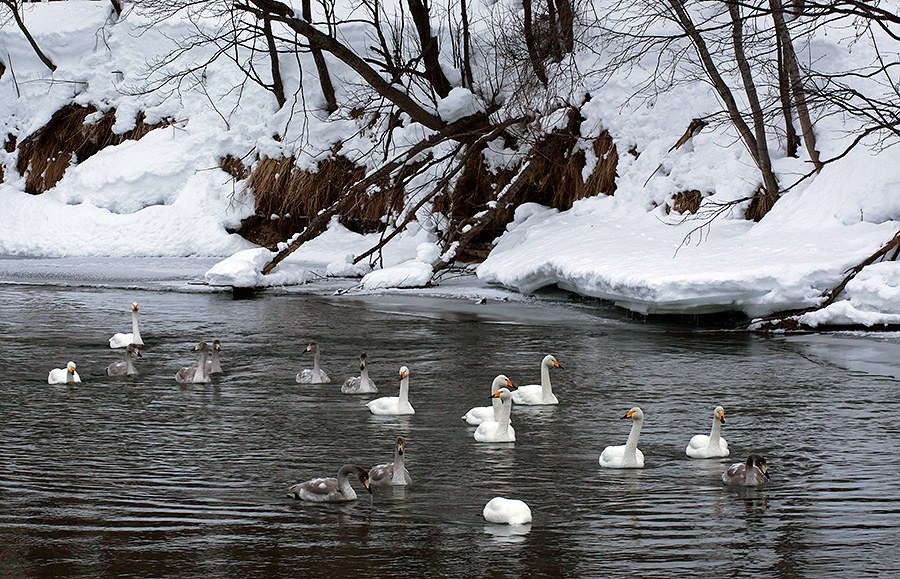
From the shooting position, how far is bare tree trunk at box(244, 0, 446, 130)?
2208 centimetres

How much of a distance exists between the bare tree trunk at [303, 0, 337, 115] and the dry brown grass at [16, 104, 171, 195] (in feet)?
17.6

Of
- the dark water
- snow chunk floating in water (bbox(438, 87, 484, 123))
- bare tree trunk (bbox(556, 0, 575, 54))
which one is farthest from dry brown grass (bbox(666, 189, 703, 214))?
the dark water

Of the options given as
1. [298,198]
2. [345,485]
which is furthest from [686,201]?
[345,485]

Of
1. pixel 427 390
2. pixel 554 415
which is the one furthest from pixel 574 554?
Answer: pixel 427 390

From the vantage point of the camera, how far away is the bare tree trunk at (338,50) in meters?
22.1

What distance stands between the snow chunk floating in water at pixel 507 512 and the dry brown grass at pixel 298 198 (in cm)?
2021

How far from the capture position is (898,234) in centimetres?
1683

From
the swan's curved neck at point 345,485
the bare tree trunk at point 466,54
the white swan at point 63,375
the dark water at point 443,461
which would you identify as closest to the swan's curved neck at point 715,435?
the dark water at point 443,461

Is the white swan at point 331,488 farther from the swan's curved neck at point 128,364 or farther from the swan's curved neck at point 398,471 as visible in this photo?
the swan's curved neck at point 128,364

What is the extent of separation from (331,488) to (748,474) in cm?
304

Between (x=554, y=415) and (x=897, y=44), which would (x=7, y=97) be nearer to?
(x=897, y=44)

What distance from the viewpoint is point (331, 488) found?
8.48m

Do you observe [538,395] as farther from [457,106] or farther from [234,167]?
[234,167]

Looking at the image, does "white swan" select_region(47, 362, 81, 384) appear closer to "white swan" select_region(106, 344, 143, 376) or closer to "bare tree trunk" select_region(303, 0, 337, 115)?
"white swan" select_region(106, 344, 143, 376)
